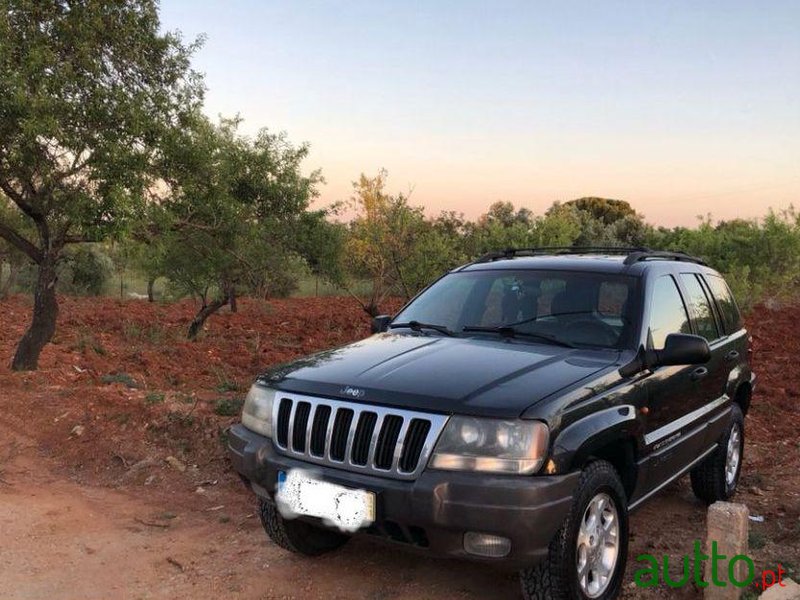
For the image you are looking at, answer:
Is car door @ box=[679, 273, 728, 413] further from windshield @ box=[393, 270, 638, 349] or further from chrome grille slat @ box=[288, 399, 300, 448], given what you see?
chrome grille slat @ box=[288, 399, 300, 448]

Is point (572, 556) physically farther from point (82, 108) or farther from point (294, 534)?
point (82, 108)

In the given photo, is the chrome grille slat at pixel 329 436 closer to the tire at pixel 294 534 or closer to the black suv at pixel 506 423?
the black suv at pixel 506 423

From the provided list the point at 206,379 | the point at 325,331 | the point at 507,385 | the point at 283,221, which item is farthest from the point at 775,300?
the point at 507,385

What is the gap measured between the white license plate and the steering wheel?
1.62m

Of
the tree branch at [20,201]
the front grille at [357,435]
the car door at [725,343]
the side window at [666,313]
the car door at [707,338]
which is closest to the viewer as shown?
the front grille at [357,435]

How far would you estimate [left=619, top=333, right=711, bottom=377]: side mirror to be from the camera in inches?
145

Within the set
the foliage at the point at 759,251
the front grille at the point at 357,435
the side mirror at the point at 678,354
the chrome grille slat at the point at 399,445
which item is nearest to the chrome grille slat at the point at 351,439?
the front grille at the point at 357,435

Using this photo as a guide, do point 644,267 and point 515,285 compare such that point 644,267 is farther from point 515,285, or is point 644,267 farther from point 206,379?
point 206,379

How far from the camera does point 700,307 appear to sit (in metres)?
4.93

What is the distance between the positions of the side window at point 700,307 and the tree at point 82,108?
6.45m

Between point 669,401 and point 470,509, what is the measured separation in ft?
5.90

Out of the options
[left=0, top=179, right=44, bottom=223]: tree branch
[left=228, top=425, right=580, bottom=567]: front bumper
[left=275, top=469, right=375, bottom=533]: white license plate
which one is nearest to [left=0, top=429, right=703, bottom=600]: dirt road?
[left=275, top=469, right=375, bottom=533]: white license plate

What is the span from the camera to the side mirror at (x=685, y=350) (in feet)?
12.1

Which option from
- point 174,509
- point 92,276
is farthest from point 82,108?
point 92,276
